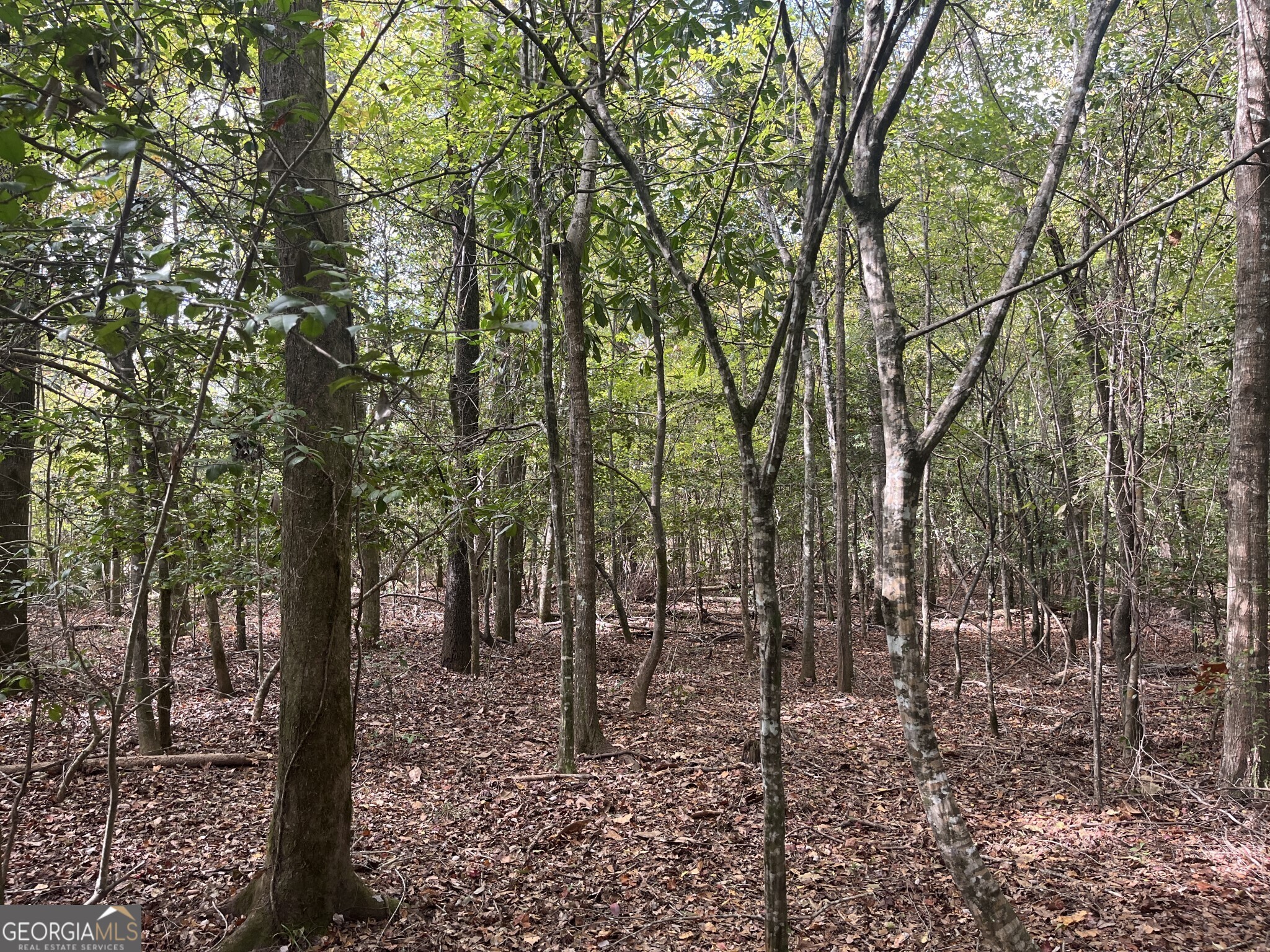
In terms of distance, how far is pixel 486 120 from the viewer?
5.49 m

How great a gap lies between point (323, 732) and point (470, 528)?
1.59 meters

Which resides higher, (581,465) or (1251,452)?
(581,465)

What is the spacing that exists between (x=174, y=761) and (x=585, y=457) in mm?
4429

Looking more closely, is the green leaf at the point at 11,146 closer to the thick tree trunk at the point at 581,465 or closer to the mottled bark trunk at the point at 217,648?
the thick tree trunk at the point at 581,465

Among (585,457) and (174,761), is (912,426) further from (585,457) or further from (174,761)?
(174,761)

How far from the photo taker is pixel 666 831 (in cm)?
538

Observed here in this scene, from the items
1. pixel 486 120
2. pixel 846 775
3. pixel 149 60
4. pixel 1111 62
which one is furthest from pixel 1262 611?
pixel 149 60

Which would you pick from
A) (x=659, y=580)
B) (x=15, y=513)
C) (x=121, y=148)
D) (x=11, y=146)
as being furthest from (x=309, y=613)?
(x=15, y=513)

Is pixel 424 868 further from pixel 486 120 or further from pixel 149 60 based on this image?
pixel 486 120

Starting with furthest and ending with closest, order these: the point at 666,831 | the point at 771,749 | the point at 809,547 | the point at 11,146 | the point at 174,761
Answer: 1. the point at 809,547
2. the point at 174,761
3. the point at 666,831
4. the point at 771,749
5. the point at 11,146

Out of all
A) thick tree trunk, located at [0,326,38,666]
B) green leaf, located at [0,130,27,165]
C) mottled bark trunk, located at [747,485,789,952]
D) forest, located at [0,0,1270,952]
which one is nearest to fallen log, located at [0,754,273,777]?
forest, located at [0,0,1270,952]

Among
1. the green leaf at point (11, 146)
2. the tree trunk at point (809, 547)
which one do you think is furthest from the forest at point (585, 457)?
the tree trunk at point (809, 547)

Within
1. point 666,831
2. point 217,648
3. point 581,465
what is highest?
point 581,465

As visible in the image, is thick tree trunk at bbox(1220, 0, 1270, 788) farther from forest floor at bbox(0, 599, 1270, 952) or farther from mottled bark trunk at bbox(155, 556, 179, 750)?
mottled bark trunk at bbox(155, 556, 179, 750)
